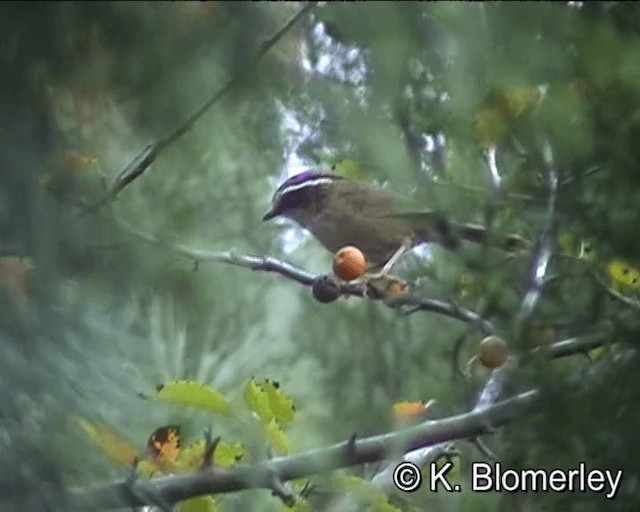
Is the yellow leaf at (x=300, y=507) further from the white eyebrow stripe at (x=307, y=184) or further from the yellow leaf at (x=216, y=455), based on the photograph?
the white eyebrow stripe at (x=307, y=184)

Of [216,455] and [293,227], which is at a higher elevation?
[293,227]

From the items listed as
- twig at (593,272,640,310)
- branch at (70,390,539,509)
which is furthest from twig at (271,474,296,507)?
twig at (593,272,640,310)

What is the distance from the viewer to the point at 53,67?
0.41 m

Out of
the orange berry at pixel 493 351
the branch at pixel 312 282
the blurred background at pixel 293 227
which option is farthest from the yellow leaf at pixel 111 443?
the orange berry at pixel 493 351

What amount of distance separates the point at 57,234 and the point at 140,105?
0.07 m

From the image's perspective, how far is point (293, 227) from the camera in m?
0.59

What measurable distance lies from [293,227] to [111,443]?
0.17 m

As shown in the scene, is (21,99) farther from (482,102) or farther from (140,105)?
(482,102)

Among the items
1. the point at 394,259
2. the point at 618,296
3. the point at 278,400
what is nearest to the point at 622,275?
the point at 618,296

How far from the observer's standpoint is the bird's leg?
56 centimetres

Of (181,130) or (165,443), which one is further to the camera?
(165,443)

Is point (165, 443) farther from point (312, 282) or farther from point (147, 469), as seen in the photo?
point (312, 282)

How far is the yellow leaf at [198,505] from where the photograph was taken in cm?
59

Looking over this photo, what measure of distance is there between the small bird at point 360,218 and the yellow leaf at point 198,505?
17cm
